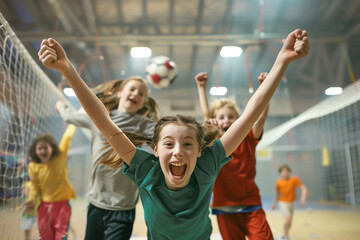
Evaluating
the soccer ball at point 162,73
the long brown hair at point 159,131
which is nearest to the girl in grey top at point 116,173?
the long brown hair at point 159,131

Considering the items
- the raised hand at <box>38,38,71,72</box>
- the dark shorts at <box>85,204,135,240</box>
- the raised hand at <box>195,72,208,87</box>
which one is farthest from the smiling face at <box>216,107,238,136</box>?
the raised hand at <box>38,38,71,72</box>

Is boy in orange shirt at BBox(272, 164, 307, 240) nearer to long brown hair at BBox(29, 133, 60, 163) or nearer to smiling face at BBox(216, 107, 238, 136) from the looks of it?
smiling face at BBox(216, 107, 238, 136)

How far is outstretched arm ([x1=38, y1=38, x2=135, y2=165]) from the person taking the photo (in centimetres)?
90

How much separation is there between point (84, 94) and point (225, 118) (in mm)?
985

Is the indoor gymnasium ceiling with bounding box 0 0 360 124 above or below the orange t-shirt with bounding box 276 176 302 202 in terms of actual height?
above

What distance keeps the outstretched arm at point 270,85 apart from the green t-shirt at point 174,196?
0.30 feet

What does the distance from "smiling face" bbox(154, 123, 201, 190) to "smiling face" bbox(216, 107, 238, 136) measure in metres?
0.61

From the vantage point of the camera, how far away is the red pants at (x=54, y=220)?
2107mm

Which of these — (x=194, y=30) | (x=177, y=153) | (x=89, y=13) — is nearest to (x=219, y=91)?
(x=194, y=30)

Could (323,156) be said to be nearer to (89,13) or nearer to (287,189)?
(287,189)

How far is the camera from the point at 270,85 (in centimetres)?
109

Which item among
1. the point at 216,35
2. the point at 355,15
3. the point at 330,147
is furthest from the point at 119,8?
the point at 330,147

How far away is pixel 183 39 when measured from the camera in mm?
5922

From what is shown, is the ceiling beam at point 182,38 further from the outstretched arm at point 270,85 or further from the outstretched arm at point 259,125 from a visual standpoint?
the outstretched arm at point 270,85
